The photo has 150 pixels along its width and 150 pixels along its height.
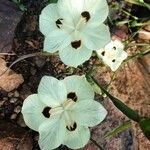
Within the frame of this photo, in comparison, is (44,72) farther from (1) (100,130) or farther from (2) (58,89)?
(2) (58,89)

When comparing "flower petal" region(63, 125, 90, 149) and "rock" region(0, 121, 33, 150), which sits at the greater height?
"flower petal" region(63, 125, 90, 149)

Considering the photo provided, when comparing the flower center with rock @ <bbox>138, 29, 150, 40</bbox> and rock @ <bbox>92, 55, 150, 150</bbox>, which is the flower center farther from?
rock @ <bbox>138, 29, 150, 40</bbox>

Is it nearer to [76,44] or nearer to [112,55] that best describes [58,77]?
[112,55]

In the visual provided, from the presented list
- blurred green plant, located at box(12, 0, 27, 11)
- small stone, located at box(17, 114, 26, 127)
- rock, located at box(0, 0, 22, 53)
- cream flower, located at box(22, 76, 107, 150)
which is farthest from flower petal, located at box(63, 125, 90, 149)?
blurred green plant, located at box(12, 0, 27, 11)

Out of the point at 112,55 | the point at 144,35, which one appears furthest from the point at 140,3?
the point at 112,55

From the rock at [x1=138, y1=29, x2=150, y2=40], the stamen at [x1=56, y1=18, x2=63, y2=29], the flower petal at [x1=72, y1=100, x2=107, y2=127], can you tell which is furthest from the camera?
the rock at [x1=138, y1=29, x2=150, y2=40]

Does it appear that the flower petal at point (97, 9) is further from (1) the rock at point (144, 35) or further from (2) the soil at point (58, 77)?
(1) the rock at point (144, 35)
